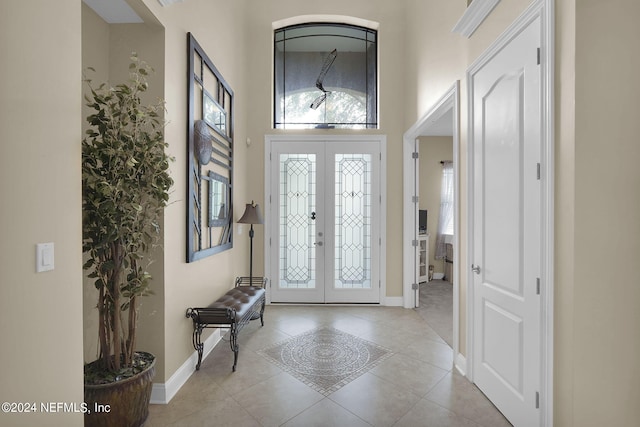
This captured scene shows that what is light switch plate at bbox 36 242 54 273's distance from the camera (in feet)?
4.20

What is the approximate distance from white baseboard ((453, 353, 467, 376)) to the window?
10.9 feet

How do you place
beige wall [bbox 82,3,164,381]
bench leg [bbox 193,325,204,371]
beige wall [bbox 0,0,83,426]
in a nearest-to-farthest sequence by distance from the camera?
beige wall [bbox 0,0,83,426]
beige wall [bbox 82,3,164,381]
bench leg [bbox 193,325,204,371]

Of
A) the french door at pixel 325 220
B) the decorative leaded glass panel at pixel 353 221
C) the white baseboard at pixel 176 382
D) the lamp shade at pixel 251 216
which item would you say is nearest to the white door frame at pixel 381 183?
the french door at pixel 325 220

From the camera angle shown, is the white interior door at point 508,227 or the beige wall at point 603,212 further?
the white interior door at point 508,227

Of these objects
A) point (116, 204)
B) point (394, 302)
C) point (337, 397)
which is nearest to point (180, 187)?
point (116, 204)

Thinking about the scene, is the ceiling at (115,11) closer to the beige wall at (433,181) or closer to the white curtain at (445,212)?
the beige wall at (433,181)

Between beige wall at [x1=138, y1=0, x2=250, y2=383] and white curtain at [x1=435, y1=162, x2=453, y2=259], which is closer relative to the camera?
beige wall at [x1=138, y1=0, x2=250, y2=383]

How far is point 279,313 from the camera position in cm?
430

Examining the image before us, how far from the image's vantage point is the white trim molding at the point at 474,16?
2.23 meters

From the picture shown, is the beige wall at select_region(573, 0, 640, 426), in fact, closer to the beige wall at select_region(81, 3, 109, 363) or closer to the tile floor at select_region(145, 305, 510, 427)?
the tile floor at select_region(145, 305, 510, 427)

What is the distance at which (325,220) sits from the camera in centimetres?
464

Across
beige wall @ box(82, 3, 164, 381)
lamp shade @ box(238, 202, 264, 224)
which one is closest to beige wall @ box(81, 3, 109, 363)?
beige wall @ box(82, 3, 164, 381)

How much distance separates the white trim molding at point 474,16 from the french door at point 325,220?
2.15 metres

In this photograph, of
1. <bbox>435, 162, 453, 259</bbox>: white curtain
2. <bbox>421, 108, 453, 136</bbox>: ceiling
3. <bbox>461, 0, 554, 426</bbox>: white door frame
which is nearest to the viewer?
<bbox>461, 0, 554, 426</bbox>: white door frame
